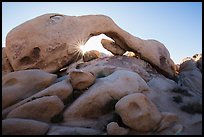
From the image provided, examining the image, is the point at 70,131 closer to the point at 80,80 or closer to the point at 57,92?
the point at 57,92

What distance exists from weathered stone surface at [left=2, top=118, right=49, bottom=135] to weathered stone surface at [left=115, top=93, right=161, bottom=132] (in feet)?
9.18

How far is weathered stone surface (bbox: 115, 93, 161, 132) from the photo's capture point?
31.3 feet

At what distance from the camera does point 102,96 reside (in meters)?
11.4

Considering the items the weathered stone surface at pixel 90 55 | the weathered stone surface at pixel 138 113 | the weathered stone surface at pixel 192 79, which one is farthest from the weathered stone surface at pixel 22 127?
the weathered stone surface at pixel 90 55

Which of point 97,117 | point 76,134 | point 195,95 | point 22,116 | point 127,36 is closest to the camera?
point 76,134

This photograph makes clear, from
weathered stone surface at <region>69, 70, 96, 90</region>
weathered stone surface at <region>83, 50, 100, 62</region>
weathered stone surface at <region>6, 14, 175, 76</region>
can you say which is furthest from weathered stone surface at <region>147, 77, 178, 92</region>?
weathered stone surface at <region>83, 50, 100, 62</region>

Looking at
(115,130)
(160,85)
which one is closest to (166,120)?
(115,130)

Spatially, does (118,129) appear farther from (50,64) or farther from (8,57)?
(8,57)

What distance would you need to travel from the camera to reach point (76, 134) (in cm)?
925

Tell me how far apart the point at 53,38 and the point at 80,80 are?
4.69 m

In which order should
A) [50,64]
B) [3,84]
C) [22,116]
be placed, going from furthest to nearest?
1. [50,64]
2. [3,84]
3. [22,116]

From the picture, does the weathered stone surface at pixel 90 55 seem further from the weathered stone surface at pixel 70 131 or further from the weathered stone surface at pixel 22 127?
the weathered stone surface at pixel 22 127

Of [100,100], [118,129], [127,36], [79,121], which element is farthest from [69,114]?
[127,36]

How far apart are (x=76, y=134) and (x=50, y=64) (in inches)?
282
